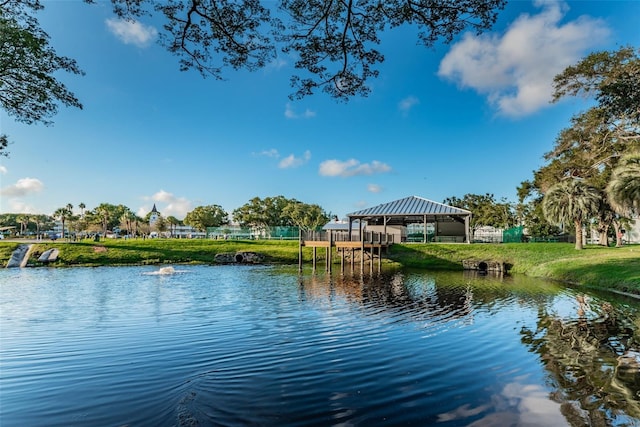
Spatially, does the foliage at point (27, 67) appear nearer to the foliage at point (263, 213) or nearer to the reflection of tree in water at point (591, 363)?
the reflection of tree in water at point (591, 363)

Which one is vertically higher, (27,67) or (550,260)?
(27,67)

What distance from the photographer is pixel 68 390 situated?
5.54 metres

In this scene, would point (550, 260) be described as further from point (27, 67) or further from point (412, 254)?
point (27, 67)

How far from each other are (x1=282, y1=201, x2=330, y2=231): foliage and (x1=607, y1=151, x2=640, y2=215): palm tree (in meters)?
55.6

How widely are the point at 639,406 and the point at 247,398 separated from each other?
5.56 meters

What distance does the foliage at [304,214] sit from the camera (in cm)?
7306

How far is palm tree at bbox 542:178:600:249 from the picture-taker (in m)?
29.2

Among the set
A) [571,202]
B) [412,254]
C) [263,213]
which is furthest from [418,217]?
[263,213]

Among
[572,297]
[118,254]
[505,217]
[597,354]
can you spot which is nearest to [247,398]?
[597,354]

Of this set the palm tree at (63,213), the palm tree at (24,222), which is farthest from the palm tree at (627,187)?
the palm tree at (24,222)

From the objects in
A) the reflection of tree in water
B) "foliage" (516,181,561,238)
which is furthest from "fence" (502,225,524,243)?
the reflection of tree in water

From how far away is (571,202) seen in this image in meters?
29.6

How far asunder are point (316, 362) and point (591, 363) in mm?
5329

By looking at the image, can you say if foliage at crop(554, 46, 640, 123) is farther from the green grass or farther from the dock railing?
the dock railing
